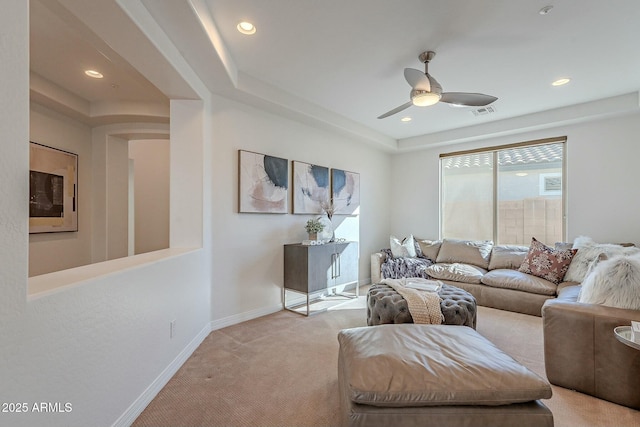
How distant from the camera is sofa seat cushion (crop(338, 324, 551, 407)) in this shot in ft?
4.22

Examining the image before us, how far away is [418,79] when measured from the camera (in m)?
2.41

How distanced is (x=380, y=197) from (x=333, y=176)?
1583 millimetres

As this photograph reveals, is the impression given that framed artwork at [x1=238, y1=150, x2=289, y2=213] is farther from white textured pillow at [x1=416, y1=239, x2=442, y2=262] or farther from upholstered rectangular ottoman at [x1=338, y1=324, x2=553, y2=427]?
white textured pillow at [x1=416, y1=239, x2=442, y2=262]

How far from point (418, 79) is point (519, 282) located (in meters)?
2.90

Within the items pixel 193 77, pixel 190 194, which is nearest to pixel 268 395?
pixel 190 194

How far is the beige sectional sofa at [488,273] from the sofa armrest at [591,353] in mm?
1575

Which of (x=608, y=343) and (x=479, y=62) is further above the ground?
(x=479, y=62)

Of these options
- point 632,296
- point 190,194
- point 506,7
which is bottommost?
point 632,296

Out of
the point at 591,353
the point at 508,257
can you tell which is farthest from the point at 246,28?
the point at 508,257

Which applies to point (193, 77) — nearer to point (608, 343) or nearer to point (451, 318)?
point (451, 318)

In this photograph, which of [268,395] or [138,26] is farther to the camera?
[268,395]

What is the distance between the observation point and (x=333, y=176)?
4.48 m

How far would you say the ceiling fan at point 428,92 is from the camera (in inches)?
94.8

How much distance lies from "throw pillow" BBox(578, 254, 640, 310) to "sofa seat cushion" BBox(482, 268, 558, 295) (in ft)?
4.68
